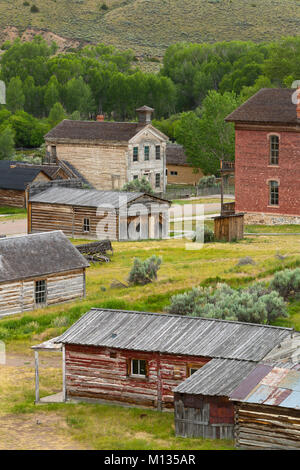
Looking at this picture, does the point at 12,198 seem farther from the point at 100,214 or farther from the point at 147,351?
the point at 147,351

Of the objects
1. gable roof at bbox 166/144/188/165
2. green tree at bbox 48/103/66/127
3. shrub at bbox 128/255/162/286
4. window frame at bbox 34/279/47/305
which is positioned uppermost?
green tree at bbox 48/103/66/127

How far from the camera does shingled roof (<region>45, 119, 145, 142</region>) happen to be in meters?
74.6

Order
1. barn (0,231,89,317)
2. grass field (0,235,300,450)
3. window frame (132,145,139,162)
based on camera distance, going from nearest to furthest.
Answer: grass field (0,235,300,450)
barn (0,231,89,317)
window frame (132,145,139,162)

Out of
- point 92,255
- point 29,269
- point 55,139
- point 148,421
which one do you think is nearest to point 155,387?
point 148,421

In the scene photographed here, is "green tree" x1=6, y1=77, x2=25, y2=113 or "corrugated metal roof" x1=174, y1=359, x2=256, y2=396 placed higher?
"green tree" x1=6, y1=77, x2=25, y2=113

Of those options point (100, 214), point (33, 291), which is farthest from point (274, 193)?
point (33, 291)

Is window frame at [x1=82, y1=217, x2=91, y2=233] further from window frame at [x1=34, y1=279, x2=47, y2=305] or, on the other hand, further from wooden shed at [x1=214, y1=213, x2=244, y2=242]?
window frame at [x1=34, y1=279, x2=47, y2=305]

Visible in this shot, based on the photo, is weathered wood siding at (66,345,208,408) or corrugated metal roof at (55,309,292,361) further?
weathered wood siding at (66,345,208,408)

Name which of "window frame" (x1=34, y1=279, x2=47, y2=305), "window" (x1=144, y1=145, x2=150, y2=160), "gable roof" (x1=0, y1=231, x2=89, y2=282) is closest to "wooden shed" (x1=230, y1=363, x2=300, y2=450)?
"gable roof" (x1=0, y1=231, x2=89, y2=282)

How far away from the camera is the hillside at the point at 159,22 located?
183000 millimetres

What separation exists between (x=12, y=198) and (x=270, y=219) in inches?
817

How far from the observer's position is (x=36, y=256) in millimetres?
37562

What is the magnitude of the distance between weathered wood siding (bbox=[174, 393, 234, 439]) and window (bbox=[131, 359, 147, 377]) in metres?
2.50

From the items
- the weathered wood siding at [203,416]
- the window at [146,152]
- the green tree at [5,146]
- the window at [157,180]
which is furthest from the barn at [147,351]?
the green tree at [5,146]
